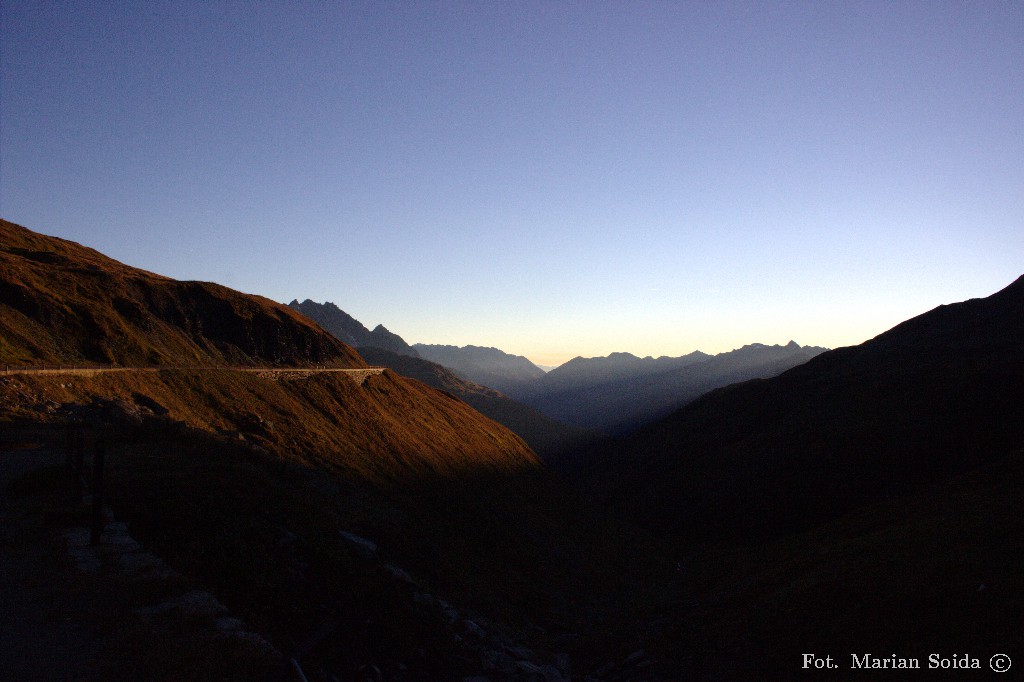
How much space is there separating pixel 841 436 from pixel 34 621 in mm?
77009

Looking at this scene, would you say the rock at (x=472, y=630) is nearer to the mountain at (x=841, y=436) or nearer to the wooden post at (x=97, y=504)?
the wooden post at (x=97, y=504)

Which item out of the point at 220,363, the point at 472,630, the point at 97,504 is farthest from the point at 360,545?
the point at 220,363

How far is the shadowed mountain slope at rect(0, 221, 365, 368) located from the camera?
46000mm

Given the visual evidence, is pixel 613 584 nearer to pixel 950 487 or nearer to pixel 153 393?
pixel 950 487

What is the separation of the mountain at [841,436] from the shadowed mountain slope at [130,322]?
49.4 meters

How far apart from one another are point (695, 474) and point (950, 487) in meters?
44.6

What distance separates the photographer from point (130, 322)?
185 ft

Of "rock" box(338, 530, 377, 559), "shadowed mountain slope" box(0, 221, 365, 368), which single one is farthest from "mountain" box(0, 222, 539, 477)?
"rock" box(338, 530, 377, 559)

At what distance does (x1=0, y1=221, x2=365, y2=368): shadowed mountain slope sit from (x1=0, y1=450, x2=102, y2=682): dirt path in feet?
105

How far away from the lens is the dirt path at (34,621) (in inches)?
356

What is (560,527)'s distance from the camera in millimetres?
60156

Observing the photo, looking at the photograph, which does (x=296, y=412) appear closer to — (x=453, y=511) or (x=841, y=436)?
(x=453, y=511)

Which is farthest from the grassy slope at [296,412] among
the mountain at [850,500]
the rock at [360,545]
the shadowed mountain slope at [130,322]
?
the mountain at [850,500]

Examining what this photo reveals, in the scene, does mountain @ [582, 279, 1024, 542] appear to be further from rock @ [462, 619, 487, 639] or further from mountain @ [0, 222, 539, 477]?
rock @ [462, 619, 487, 639]
